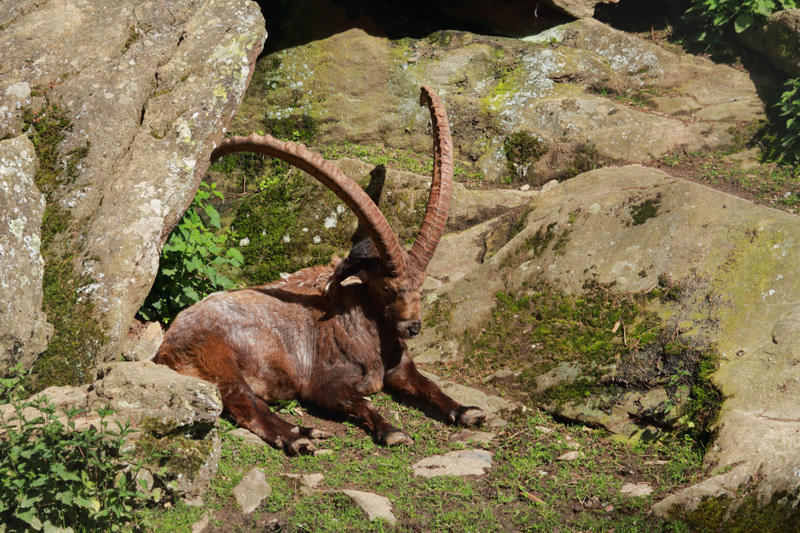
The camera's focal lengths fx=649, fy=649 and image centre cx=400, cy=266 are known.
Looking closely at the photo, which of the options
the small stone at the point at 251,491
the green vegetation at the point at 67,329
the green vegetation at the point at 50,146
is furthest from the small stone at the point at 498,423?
the green vegetation at the point at 50,146

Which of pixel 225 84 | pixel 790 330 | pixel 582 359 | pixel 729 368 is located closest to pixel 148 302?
pixel 225 84

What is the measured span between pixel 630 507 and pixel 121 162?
16.6ft

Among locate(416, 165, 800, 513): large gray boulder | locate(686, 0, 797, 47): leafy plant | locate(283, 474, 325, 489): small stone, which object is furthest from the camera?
locate(686, 0, 797, 47): leafy plant

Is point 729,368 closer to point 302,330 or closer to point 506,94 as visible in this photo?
point 302,330

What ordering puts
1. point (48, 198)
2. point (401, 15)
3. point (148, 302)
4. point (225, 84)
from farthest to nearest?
point (401, 15)
point (148, 302)
point (225, 84)
point (48, 198)

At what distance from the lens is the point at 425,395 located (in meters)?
5.93

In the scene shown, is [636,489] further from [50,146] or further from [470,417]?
[50,146]

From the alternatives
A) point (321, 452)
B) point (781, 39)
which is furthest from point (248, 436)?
point (781, 39)

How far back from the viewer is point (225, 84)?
6230 millimetres

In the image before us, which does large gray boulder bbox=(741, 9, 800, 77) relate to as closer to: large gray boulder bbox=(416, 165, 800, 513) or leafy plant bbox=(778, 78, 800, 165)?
leafy plant bbox=(778, 78, 800, 165)

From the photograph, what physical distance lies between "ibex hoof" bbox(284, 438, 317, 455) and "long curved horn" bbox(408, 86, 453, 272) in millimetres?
1886

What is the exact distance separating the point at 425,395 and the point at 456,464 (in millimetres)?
1010

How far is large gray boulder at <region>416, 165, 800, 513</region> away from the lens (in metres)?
4.33

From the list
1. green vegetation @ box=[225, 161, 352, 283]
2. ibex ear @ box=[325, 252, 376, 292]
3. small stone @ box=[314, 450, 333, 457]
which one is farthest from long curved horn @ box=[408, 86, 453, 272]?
green vegetation @ box=[225, 161, 352, 283]
